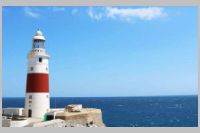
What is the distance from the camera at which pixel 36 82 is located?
23031 millimetres

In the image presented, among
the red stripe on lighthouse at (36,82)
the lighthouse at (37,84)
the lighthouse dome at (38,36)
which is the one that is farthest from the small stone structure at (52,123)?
the lighthouse dome at (38,36)

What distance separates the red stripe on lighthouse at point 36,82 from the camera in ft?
75.5

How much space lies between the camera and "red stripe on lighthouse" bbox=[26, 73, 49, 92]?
75.5 feet

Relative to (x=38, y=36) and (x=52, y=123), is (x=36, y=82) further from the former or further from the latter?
(x=52, y=123)

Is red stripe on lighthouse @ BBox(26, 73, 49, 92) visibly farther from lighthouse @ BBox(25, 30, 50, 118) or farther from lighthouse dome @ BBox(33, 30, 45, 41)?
lighthouse dome @ BBox(33, 30, 45, 41)

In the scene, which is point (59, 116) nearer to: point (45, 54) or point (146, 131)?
point (45, 54)

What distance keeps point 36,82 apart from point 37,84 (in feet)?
0.46

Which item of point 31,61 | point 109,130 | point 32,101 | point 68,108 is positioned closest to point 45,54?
point 31,61

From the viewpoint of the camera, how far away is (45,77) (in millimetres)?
23328

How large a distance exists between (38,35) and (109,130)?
428 inches

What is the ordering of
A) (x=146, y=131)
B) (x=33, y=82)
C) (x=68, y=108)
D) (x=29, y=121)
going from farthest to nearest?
(x=68, y=108) → (x=33, y=82) → (x=29, y=121) → (x=146, y=131)

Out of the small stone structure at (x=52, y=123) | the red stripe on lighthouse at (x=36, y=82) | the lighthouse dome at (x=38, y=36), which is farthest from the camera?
the lighthouse dome at (x=38, y=36)

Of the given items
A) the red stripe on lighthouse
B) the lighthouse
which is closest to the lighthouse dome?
the lighthouse

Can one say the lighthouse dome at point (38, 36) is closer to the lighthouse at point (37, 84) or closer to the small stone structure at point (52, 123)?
the lighthouse at point (37, 84)
